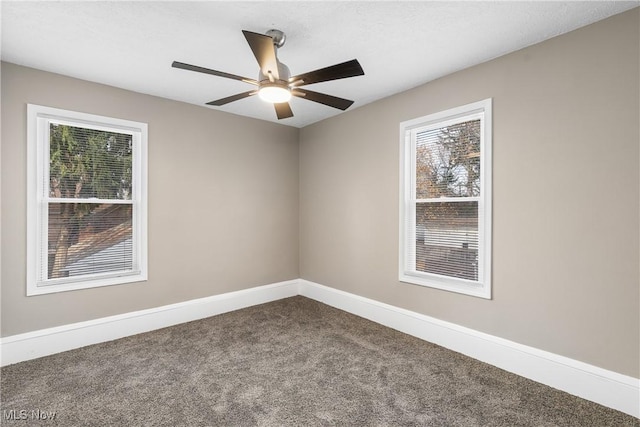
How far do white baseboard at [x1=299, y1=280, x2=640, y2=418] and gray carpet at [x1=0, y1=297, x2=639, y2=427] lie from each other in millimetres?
75

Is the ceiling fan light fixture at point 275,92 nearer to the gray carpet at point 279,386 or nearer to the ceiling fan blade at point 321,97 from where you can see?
the ceiling fan blade at point 321,97

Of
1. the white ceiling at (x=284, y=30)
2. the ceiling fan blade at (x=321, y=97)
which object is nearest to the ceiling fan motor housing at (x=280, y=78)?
the ceiling fan blade at (x=321, y=97)

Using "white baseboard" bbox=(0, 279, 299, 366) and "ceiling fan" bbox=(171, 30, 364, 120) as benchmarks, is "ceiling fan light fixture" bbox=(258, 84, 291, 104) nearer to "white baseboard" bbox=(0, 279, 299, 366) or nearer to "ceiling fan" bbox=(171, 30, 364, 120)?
"ceiling fan" bbox=(171, 30, 364, 120)

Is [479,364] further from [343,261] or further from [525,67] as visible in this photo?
[525,67]

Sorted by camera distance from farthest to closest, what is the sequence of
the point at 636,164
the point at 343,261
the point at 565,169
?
the point at 343,261, the point at 565,169, the point at 636,164

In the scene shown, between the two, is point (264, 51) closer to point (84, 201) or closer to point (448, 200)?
point (448, 200)

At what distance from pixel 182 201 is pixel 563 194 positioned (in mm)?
3669

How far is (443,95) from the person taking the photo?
10.1 feet

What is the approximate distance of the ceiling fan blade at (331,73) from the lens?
1998 millimetres

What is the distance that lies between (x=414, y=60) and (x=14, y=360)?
4264mm

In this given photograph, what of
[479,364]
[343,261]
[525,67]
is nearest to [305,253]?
[343,261]

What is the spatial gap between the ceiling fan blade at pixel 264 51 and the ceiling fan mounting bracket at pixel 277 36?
12.8 inches

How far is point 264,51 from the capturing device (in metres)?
1.96

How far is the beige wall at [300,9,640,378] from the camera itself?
208 cm
